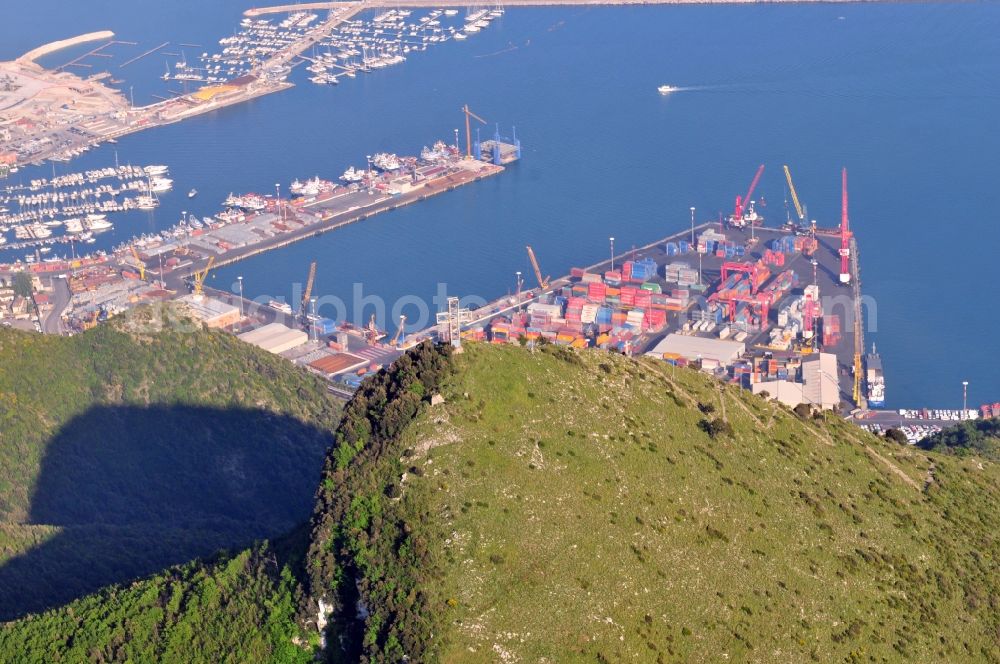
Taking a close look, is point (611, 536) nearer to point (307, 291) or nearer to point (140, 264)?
point (307, 291)

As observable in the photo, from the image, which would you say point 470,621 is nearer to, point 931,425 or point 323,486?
point 323,486

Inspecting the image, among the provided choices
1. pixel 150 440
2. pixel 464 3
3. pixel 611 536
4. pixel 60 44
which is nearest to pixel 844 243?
pixel 150 440

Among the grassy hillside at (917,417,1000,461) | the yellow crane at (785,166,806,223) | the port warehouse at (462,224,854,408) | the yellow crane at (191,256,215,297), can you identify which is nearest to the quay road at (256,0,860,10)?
the yellow crane at (785,166,806,223)

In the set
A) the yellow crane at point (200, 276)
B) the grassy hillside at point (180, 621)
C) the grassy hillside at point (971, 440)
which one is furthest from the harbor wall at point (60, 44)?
the grassy hillside at point (180, 621)

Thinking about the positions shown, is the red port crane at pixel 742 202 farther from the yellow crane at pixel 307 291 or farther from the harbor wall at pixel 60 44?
the harbor wall at pixel 60 44

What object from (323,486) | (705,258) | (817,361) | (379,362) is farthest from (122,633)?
(705,258)

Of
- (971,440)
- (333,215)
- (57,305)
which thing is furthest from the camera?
Answer: (333,215)

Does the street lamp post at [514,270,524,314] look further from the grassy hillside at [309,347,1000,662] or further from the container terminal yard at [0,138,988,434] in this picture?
the grassy hillside at [309,347,1000,662]
